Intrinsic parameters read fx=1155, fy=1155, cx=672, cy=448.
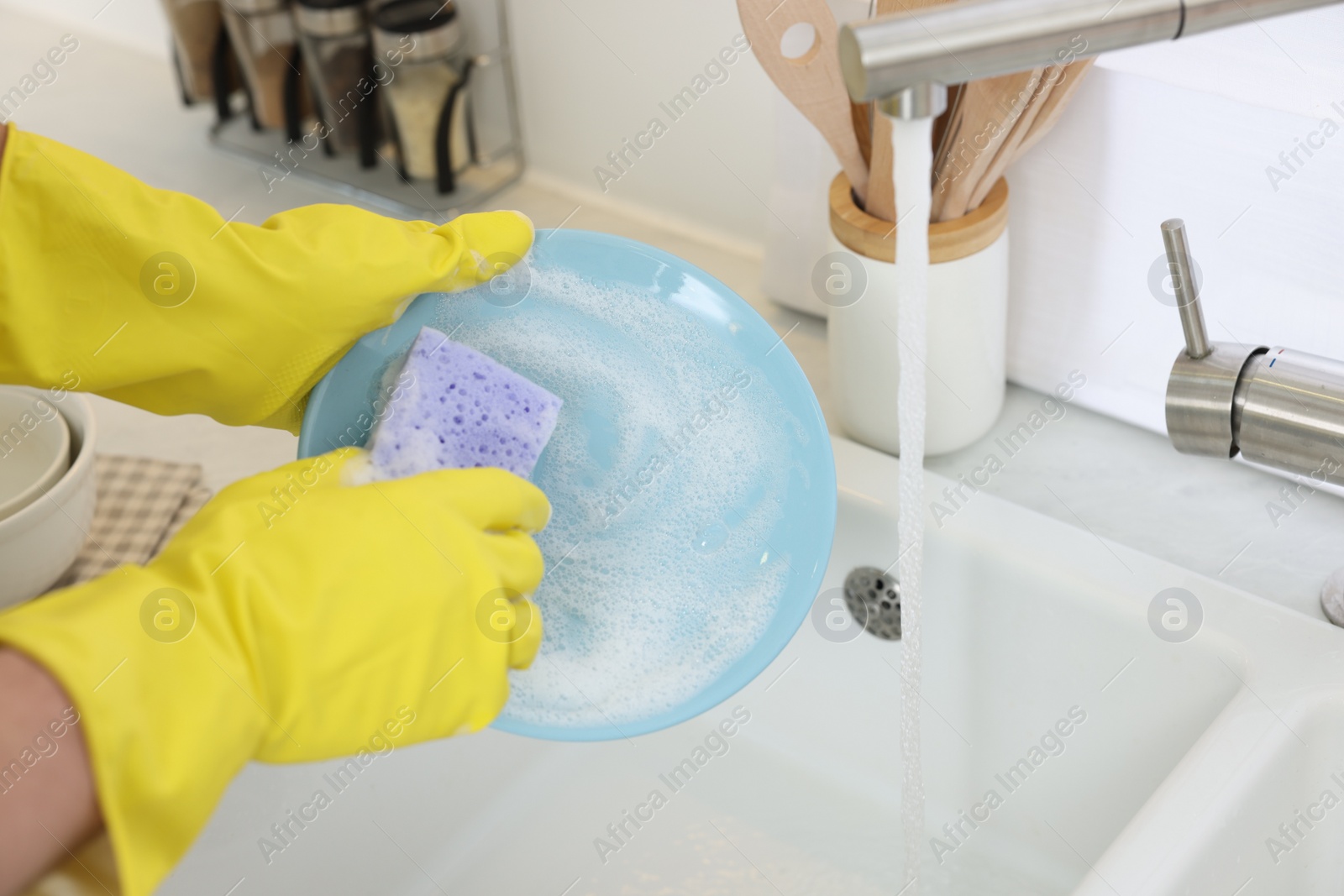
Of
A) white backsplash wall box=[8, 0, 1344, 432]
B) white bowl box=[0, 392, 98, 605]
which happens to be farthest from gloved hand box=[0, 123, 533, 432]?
white backsplash wall box=[8, 0, 1344, 432]

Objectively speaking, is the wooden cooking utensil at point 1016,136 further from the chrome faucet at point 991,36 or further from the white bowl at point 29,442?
the white bowl at point 29,442

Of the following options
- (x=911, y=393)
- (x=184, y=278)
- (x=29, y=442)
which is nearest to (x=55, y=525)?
(x=29, y=442)

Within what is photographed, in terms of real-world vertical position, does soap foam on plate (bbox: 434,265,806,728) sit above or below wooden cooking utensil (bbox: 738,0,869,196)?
below

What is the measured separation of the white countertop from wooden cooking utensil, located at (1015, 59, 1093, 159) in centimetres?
20

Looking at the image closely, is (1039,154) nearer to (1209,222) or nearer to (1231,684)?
(1209,222)

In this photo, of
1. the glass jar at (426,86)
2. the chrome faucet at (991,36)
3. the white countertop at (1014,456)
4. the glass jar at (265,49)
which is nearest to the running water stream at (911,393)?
the chrome faucet at (991,36)

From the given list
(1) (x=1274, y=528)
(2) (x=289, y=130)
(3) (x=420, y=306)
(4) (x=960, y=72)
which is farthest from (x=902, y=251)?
(2) (x=289, y=130)

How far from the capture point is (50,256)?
1.71 feet

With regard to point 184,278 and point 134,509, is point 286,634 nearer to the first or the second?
point 184,278

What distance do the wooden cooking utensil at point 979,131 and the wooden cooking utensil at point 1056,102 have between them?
0.02 m

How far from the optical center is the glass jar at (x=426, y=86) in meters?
0.97

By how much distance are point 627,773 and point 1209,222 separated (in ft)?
1.64

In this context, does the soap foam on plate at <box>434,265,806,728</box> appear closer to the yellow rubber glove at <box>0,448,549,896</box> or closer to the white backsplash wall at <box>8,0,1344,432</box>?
the yellow rubber glove at <box>0,448,549,896</box>

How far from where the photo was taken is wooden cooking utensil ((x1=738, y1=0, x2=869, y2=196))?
0.59 meters
